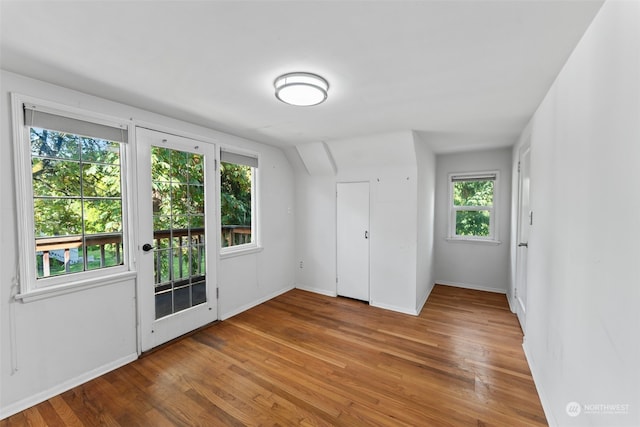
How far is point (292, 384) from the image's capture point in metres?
2.08

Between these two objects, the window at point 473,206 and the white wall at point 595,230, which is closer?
the white wall at point 595,230

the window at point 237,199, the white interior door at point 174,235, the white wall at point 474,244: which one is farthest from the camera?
the white wall at point 474,244

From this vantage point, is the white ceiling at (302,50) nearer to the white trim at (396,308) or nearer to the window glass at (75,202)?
the window glass at (75,202)

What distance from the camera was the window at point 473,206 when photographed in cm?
425

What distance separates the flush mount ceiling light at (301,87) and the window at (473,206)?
11.4 feet

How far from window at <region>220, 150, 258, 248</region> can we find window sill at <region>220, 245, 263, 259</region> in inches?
2.3

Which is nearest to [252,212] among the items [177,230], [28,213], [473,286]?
[177,230]

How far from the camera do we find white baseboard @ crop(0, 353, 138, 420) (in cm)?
177

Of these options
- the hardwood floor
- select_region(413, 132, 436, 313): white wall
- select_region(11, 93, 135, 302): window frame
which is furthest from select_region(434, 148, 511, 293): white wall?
select_region(11, 93, 135, 302): window frame

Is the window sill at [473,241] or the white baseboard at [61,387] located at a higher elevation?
the window sill at [473,241]

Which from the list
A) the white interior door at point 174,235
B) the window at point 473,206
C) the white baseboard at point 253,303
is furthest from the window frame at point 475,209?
the white interior door at point 174,235

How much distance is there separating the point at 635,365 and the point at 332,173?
11.4 ft

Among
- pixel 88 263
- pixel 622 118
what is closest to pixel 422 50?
pixel 622 118

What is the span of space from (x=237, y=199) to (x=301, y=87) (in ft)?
6.96
